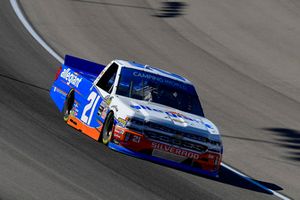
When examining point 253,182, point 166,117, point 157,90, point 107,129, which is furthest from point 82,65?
point 253,182

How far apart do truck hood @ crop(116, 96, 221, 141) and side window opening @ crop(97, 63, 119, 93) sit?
0.68 metres

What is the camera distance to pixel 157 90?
1485 centimetres

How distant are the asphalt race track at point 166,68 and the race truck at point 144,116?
0.77 ft

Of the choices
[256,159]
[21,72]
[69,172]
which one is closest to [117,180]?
[69,172]

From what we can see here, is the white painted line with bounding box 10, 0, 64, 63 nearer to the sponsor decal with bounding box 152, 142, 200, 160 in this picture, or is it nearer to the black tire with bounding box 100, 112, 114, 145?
the black tire with bounding box 100, 112, 114, 145

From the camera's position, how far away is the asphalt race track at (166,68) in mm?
12234

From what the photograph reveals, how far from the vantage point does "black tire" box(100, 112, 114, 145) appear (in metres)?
13.9

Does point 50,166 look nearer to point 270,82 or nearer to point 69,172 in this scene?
point 69,172

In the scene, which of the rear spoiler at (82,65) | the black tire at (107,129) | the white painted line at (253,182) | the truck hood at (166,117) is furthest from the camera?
the rear spoiler at (82,65)

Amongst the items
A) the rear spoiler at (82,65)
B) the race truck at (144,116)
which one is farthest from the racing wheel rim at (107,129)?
the rear spoiler at (82,65)

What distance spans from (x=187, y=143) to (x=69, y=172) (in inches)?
89.4

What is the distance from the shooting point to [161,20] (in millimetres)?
28203

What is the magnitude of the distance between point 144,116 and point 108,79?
1958mm

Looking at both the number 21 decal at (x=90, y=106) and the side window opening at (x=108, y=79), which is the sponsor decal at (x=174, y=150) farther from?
the side window opening at (x=108, y=79)
